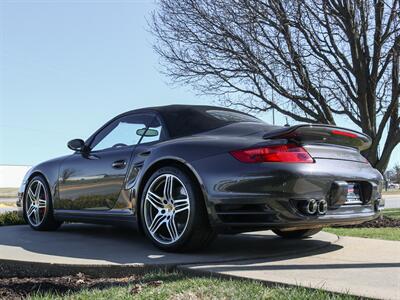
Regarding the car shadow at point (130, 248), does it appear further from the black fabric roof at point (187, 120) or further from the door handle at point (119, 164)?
the black fabric roof at point (187, 120)

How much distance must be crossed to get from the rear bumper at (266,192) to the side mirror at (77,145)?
6.59ft

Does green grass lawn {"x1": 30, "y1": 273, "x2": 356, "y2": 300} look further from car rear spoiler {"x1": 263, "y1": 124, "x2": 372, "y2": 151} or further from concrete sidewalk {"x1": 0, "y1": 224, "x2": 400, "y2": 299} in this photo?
car rear spoiler {"x1": 263, "y1": 124, "x2": 372, "y2": 151}

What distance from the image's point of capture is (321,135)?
4.42 meters

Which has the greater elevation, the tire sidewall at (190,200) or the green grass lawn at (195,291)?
the tire sidewall at (190,200)

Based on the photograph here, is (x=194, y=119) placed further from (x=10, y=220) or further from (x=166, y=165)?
(x=10, y=220)

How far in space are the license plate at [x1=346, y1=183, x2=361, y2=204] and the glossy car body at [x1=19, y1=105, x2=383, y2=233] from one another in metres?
0.05

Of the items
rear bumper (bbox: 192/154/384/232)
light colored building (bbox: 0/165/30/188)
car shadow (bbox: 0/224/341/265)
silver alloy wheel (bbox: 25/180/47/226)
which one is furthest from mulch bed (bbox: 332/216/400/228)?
light colored building (bbox: 0/165/30/188)

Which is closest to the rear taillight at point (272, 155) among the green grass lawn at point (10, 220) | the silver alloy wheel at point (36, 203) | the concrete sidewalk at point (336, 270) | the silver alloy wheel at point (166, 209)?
the silver alloy wheel at point (166, 209)

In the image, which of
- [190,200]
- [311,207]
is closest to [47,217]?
[190,200]

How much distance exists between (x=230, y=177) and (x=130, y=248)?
1318 mm

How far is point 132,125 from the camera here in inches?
216

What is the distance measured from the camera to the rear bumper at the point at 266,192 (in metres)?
3.97

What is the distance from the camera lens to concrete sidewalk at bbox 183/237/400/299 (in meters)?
3.15

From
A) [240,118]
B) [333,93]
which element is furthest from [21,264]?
[333,93]
